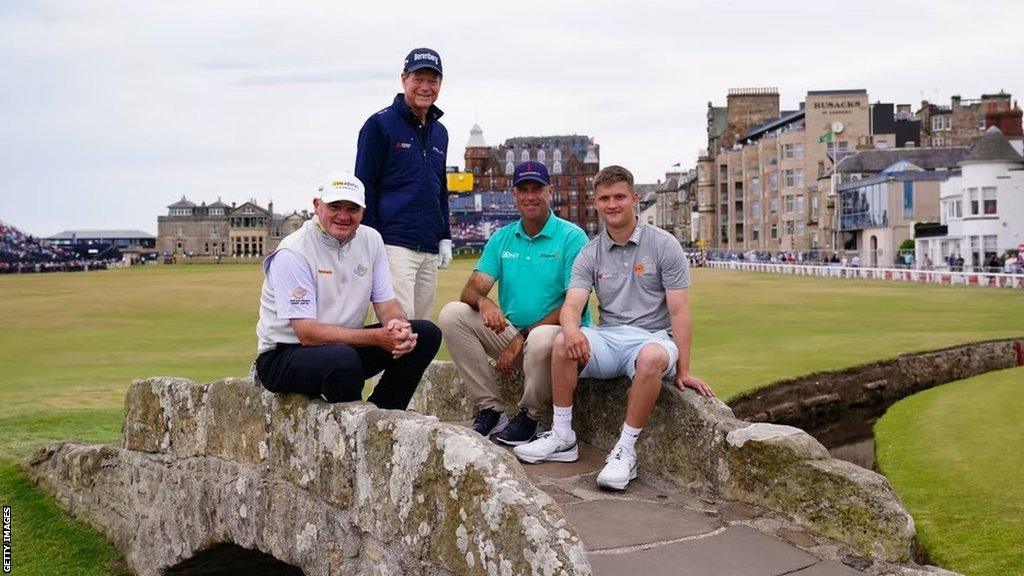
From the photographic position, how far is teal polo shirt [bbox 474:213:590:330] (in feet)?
27.0

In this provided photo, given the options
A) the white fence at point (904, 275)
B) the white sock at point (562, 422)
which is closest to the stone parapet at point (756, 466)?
the white sock at point (562, 422)

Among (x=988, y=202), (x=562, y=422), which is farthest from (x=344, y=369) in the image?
(x=988, y=202)

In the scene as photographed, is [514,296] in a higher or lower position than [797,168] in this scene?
lower

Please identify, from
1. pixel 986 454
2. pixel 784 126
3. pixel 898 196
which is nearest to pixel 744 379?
pixel 986 454

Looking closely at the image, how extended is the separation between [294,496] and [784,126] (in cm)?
13160

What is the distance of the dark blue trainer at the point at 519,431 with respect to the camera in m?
7.86

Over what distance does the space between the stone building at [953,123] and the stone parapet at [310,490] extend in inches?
4871

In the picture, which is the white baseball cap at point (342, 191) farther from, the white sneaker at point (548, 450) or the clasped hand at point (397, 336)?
the white sneaker at point (548, 450)

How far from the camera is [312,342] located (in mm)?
6484

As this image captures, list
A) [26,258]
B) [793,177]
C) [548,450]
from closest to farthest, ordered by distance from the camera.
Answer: [548,450]
[793,177]
[26,258]

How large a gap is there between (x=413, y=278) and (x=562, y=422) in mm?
2020

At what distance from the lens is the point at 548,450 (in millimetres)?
7391

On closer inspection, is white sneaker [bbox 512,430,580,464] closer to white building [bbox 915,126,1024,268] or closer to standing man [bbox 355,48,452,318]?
standing man [bbox 355,48,452,318]

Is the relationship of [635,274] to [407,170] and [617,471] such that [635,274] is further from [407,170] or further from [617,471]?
[407,170]
